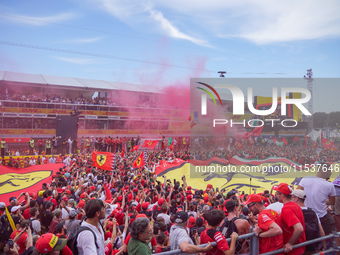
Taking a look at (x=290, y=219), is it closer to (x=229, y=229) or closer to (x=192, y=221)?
(x=229, y=229)

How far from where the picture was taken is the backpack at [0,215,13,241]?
4.62 meters

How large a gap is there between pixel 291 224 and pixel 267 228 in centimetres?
34

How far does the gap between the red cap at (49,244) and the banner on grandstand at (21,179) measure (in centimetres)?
714

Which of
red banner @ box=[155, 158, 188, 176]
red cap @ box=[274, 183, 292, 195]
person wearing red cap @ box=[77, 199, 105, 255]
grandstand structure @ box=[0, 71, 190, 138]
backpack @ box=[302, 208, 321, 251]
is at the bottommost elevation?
red banner @ box=[155, 158, 188, 176]

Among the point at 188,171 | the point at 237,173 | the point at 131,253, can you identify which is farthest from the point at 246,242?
the point at 188,171

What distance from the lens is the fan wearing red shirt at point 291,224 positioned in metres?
3.50

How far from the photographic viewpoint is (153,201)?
8320mm

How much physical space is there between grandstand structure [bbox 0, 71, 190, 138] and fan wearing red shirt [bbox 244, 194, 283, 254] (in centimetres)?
2712

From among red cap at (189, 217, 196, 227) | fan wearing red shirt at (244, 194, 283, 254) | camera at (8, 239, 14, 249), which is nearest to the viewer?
fan wearing red shirt at (244, 194, 283, 254)

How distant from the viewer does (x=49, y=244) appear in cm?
295

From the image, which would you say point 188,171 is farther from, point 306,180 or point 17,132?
point 17,132

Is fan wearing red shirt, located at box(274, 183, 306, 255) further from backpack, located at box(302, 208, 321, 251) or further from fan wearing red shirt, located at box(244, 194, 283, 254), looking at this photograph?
backpack, located at box(302, 208, 321, 251)

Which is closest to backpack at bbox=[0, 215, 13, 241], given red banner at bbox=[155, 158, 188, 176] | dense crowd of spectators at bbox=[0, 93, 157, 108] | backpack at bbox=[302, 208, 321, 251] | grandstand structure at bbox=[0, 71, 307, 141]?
backpack at bbox=[302, 208, 321, 251]

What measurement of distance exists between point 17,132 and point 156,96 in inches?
742
